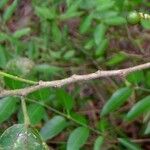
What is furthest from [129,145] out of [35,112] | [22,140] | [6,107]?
[22,140]

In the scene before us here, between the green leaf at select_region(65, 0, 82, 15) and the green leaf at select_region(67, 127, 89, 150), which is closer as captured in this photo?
the green leaf at select_region(67, 127, 89, 150)

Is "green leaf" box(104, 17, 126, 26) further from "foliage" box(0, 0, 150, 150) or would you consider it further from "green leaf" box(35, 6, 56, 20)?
"green leaf" box(35, 6, 56, 20)

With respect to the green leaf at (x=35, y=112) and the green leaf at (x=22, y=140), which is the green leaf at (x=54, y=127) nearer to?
the green leaf at (x=35, y=112)

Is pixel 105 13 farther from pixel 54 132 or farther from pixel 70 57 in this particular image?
pixel 54 132

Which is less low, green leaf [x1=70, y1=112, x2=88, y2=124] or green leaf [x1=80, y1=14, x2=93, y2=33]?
green leaf [x1=80, y1=14, x2=93, y2=33]

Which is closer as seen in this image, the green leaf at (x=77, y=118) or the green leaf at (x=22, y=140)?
the green leaf at (x=22, y=140)

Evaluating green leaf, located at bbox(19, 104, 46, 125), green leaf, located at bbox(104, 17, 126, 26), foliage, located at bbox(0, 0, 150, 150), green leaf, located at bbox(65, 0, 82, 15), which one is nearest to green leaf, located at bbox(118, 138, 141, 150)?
foliage, located at bbox(0, 0, 150, 150)

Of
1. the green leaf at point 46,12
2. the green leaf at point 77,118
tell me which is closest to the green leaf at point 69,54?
the green leaf at point 46,12

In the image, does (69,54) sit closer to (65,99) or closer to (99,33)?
(99,33)
